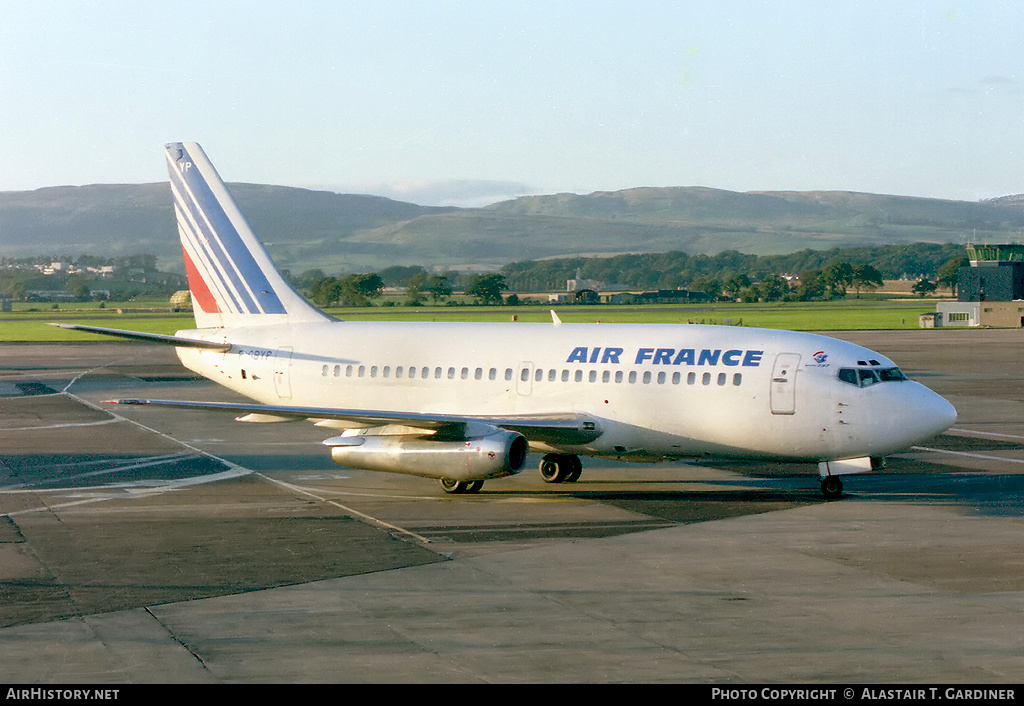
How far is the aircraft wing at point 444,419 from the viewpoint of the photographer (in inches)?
1145

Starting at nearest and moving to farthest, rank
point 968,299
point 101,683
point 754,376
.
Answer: point 101,683 → point 754,376 → point 968,299

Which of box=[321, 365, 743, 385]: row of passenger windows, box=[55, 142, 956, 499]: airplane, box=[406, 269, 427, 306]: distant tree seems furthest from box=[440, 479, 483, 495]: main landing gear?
box=[406, 269, 427, 306]: distant tree

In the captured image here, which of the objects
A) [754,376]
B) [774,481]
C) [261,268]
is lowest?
[774,481]

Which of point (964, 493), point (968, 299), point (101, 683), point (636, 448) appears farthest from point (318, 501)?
point (968, 299)

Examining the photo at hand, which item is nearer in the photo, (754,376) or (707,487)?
(754,376)

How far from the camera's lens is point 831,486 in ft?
98.3

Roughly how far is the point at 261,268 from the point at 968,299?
128m

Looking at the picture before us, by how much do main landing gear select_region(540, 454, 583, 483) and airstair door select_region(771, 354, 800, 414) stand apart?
619 centimetres

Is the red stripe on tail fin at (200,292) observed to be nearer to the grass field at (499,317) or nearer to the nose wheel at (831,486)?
the nose wheel at (831,486)

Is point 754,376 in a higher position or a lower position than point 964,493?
higher

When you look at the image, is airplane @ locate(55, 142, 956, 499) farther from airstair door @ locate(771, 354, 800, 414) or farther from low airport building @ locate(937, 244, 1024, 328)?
low airport building @ locate(937, 244, 1024, 328)

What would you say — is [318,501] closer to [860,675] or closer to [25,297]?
[860,675]

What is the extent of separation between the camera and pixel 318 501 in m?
29.7

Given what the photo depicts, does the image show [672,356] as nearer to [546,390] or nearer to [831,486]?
[546,390]
